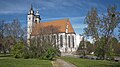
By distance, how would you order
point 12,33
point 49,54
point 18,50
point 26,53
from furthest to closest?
point 12,33, point 18,50, point 26,53, point 49,54

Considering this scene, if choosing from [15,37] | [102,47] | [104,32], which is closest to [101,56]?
[102,47]

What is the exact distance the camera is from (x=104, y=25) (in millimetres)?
42812

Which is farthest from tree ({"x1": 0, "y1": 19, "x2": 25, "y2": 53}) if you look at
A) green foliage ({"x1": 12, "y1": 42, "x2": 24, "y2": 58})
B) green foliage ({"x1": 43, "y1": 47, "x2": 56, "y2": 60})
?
green foliage ({"x1": 43, "y1": 47, "x2": 56, "y2": 60})

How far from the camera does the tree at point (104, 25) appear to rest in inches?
1654

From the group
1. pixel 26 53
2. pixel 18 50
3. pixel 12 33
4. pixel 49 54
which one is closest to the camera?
pixel 49 54

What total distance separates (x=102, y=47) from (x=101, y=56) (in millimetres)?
3520

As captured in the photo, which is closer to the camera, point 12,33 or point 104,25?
point 104,25

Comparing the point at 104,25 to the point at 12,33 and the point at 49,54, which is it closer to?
the point at 49,54

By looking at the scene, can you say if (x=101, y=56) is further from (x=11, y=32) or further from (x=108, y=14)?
(x=11, y=32)

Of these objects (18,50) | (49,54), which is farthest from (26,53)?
(49,54)

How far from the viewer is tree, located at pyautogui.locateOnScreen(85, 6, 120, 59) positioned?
42.0 m

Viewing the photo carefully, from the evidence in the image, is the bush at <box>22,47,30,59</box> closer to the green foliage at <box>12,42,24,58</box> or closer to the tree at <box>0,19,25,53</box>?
the green foliage at <box>12,42,24,58</box>

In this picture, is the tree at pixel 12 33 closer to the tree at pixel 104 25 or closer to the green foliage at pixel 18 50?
the green foliage at pixel 18 50

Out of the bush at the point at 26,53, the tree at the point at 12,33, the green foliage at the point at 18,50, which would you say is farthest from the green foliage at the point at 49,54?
the tree at the point at 12,33
